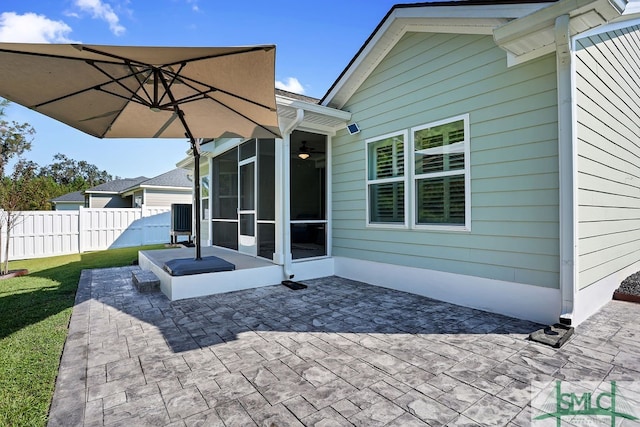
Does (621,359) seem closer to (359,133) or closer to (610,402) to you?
(610,402)

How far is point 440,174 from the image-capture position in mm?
4465

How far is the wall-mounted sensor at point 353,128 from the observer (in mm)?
5742

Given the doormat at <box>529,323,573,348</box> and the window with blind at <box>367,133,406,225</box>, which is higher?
the window with blind at <box>367,133,406,225</box>

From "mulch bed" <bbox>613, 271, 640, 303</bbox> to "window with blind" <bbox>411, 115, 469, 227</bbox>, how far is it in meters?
2.45

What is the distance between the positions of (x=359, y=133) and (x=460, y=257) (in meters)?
2.81

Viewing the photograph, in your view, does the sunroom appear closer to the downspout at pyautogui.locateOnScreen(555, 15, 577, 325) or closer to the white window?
the white window

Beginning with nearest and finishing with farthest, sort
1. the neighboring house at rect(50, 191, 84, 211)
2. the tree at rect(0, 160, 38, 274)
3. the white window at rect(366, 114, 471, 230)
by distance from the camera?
the white window at rect(366, 114, 471, 230), the tree at rect(0, 160, 38, 274), the neighboring house at rect(50, 191, 84, 211)

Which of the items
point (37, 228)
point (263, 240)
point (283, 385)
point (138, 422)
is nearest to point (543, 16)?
point (283, 385)

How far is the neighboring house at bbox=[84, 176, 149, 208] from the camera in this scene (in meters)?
21.4

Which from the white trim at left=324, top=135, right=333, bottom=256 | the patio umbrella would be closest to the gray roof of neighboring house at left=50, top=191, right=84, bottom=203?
the patio umbrella

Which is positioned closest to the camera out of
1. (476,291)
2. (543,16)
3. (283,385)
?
(283,385)

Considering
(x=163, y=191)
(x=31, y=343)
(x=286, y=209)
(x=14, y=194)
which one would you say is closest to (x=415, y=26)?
(x=286, y=209)

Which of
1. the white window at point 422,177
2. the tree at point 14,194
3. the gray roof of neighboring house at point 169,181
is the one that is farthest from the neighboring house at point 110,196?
the white window at point 422,177

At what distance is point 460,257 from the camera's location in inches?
168
